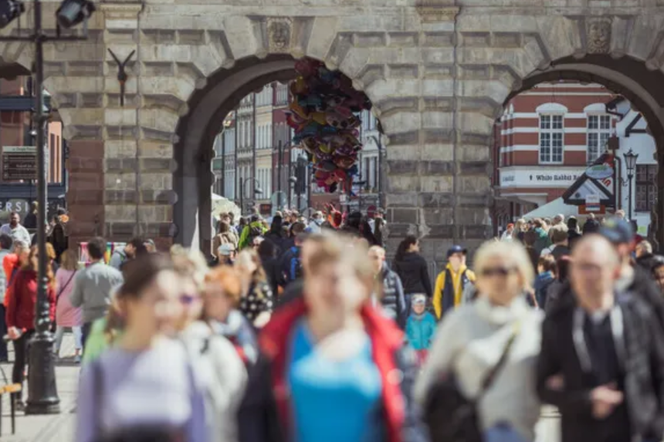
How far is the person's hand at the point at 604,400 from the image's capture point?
9.25m

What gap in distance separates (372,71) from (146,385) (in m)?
21.7

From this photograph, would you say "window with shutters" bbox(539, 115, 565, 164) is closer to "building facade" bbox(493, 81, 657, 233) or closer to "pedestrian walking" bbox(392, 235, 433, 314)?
"building facade" bbox(493, 81, 657, 233)

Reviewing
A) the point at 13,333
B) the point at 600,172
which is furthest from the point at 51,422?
the point at 600,172

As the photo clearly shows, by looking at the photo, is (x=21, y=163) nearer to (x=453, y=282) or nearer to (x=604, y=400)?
(x=453, y=282)

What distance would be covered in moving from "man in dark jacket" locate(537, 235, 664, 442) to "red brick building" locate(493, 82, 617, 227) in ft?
219

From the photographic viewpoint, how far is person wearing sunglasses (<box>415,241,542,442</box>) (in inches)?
372

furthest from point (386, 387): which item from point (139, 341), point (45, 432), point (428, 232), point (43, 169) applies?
point (428, 232)

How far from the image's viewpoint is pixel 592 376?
9367mm

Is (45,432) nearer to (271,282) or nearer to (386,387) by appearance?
(271,282)

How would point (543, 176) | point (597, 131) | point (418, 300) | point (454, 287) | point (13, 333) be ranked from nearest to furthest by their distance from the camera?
point (418, 300), point (13, 333), point (454, 287), point (543, 176), point (597, 131)

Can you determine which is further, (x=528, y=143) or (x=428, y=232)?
(x=528, y=143)

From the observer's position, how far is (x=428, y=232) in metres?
29.9

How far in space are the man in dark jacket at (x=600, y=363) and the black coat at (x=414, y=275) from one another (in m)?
13.3

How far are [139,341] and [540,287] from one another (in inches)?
512
